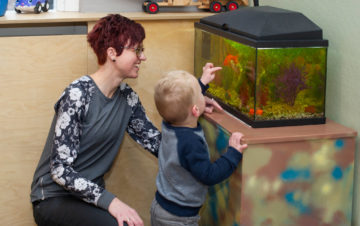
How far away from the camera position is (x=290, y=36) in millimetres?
1767

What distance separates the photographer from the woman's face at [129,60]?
1.92 meters

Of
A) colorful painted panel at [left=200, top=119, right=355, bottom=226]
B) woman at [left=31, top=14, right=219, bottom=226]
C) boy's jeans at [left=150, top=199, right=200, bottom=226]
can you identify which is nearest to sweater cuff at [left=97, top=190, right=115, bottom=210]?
woman at [left=31, top=14, right=219, bottom=226]

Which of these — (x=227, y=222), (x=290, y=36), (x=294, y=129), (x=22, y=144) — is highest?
(x=290, y=36)

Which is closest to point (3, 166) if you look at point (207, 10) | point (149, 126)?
point (149, 126)

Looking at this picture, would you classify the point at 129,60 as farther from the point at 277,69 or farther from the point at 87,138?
the point at 277,69

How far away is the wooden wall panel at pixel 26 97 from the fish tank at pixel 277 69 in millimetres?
710

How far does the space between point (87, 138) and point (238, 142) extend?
1.91 feet

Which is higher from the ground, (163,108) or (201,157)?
(163,108)

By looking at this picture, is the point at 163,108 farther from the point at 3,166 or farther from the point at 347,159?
the point at 3,166

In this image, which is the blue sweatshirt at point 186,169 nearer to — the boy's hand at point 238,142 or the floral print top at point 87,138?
the boy's hand at point 238,142

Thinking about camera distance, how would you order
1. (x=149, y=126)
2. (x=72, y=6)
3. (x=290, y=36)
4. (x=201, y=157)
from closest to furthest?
(x=201, y=157), (x=290, y=36), (x=149, y=126), (x=72, y=6)

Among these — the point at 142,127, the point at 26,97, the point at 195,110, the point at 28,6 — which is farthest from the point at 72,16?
the point at 195,110

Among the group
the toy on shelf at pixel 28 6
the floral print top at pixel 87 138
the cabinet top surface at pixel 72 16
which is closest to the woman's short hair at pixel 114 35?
the floral print top at pixel 87 138

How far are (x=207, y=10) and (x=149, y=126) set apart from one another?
72cm
